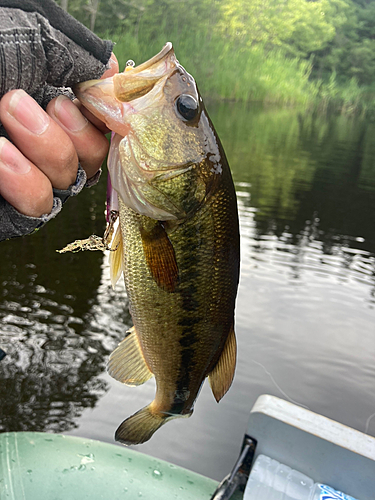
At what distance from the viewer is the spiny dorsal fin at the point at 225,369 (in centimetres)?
152

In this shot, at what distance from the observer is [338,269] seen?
26.0 ft

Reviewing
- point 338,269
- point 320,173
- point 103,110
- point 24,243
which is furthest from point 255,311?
point 320,173

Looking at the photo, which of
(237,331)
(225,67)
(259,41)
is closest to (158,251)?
(237,331)

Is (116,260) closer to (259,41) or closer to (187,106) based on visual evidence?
(187,106)

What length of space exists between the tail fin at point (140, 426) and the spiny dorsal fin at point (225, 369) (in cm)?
19

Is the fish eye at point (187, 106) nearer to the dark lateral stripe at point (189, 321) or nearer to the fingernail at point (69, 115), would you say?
the fingernail at point (69, 115)

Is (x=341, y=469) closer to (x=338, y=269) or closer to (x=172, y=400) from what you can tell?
(x=172, y=400)

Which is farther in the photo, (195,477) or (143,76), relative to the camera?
(195,477)

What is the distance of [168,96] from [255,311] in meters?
5.32

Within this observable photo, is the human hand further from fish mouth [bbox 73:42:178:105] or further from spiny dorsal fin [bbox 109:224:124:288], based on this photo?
spiny dorsal fin [bbox 109:224:124:288]

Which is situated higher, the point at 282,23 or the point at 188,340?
the point at 282,23

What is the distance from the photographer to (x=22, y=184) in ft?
4.38

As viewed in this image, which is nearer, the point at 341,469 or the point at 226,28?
the point at 341,469

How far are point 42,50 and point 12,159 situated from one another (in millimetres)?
295
